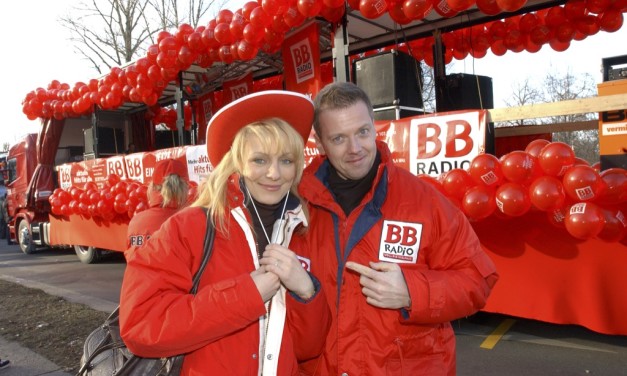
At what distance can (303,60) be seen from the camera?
24.2 ft

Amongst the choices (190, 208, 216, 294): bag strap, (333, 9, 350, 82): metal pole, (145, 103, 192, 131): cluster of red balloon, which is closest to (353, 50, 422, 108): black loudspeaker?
(333, 9, 350, 82): metal pole

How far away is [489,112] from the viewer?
4391mm

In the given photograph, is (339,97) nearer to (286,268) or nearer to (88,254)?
(286,268)

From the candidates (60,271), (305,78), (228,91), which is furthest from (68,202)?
(305,78)

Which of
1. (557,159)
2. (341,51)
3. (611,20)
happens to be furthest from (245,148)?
(611,20)

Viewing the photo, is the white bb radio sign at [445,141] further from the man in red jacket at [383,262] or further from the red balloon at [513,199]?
the man in red jacket at [383,262]

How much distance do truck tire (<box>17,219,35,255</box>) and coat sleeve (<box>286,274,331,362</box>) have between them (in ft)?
40.8

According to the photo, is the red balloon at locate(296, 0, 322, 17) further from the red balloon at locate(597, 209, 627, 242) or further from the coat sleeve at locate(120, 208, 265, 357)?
the coat sleeve at locate(120, 208, 265, 357)

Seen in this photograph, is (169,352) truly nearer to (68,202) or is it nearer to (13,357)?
(13,357)

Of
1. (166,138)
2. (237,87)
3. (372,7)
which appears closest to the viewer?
(372,7)

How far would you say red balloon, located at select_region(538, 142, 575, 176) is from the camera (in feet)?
12.1

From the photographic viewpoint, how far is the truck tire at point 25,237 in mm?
11938

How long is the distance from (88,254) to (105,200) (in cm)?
200

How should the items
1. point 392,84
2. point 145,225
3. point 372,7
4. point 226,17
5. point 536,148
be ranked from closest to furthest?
1. point 145,225
2. point 536,148
3. point 372,7
4. point 392,84
5. point 226,17
